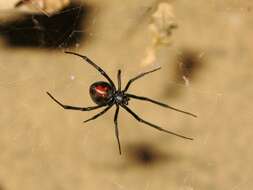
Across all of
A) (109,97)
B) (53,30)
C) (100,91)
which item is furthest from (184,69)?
(53,30)

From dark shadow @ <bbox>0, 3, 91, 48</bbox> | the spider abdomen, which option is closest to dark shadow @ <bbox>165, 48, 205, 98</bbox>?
the spider abdomen

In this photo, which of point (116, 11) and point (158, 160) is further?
point (116, 11)

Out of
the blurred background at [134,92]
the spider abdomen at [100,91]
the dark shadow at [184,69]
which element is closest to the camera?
the spider abdomen at [100,91]

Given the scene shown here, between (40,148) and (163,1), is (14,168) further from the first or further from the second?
(163,1)

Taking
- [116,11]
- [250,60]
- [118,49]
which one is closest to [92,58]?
[118,49]

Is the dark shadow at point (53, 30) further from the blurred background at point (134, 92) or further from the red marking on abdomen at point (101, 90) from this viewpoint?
→ the red marking on abdomen at point (101, 90)

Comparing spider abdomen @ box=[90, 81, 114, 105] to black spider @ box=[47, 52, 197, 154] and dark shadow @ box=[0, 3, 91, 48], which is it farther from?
dark shadow @ box=[0, 3, 91, 48]

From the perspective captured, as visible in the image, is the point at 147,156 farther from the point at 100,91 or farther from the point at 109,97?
the point at 100,91

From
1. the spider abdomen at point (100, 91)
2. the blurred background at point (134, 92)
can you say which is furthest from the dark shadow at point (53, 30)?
the spider abdomen at point (100, 91)
